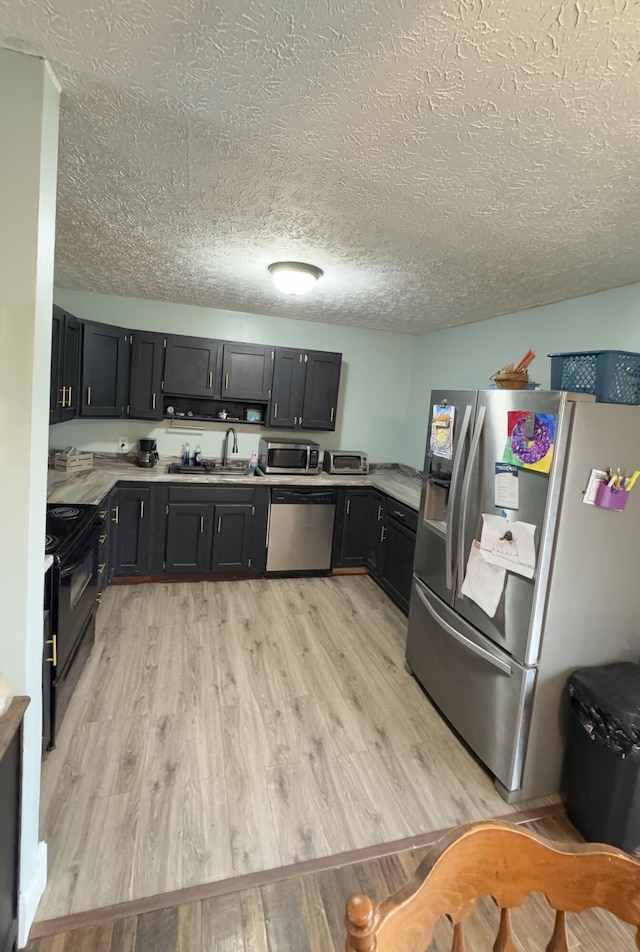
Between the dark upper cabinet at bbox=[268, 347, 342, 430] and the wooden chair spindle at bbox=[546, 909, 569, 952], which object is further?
the dark upper cabinet at bbox=[268, 347, 342, 430]

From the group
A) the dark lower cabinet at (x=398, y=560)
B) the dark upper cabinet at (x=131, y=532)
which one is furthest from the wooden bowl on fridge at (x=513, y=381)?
the dark upper cabinet at (x=131, y=532)

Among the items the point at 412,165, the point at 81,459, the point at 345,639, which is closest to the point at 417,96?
the point at 412,165

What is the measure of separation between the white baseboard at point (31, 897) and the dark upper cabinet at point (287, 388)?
3.32 meters

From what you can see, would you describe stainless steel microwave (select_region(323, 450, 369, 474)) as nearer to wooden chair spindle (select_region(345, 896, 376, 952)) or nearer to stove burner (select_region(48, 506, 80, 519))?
stove burner (select_region(48, 506, 80, 519))

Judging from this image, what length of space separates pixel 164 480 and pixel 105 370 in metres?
1.00

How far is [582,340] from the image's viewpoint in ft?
9.37

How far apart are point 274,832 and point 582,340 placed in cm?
304

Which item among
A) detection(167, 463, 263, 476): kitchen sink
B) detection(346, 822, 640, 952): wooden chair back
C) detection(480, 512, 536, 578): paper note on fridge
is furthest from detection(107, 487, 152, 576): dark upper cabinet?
detection(346, 822, 640, 952): wooden chair back

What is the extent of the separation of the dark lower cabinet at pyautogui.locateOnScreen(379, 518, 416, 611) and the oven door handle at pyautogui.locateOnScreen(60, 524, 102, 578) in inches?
85.2

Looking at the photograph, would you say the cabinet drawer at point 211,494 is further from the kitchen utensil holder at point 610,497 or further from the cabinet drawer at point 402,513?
the kitchen utensil holder at point 610,497

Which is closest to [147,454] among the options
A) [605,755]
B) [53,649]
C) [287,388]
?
[287,388]

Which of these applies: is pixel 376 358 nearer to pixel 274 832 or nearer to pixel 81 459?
pixel 81 459

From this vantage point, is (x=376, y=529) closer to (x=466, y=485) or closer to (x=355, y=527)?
(x=355, y=527)

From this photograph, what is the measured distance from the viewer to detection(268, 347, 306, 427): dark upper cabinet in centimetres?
420
